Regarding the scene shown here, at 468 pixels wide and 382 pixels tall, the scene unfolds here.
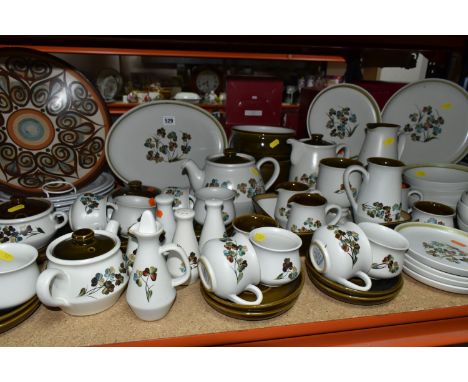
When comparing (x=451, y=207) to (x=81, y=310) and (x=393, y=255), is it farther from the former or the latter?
(x=81, y=310)

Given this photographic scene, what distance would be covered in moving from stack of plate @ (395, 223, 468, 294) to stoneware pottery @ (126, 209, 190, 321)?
592mm

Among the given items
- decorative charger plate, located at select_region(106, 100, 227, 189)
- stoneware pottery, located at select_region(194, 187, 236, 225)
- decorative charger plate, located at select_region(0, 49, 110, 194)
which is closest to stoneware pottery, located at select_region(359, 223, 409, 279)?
stoneware pottery, located at select_region(194, 187, 236, 225)

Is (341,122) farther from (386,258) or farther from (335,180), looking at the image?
(386,258)

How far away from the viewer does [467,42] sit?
1.29 meters

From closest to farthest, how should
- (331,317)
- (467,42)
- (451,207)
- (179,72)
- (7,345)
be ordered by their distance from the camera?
(7,345), (331,317), (451,207), (467,42), (179,72)

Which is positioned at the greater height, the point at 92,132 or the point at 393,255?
the point at 92,132

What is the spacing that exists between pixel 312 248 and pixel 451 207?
53 cm

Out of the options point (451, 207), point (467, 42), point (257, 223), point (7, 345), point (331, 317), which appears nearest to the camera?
point (7, 345)

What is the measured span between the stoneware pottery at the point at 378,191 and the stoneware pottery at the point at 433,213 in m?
0.08

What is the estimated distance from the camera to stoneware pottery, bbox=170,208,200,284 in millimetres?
761

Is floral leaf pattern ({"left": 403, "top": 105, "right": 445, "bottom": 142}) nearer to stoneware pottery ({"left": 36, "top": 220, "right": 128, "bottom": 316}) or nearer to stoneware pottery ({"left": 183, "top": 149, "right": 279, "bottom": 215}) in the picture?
stoneware pottery ({"left": 183, "top": 149, "right": 279, "bottom": 215})

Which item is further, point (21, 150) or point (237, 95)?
point (237, 95)

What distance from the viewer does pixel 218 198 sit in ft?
2.93

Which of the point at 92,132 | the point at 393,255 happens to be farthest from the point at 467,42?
the point at 92,132
